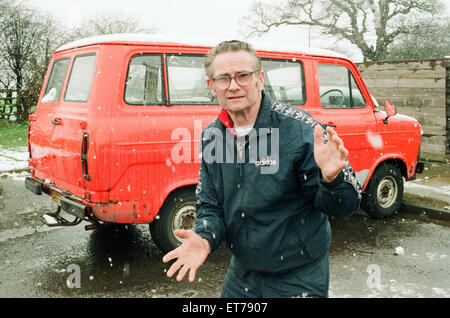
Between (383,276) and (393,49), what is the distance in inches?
845

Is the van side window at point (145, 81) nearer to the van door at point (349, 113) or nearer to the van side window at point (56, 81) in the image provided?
the van side window at point (56, 81)

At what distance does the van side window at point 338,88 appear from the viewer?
18.0 ft

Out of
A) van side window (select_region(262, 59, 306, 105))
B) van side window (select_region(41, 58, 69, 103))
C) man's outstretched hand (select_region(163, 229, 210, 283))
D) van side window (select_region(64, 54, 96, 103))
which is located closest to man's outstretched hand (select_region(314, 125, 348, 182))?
man's outstretched hand (select_region(163, 229, 210, 283))

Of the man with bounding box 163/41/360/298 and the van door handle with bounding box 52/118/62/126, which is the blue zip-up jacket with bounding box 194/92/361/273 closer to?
the man with bounding box 163/41/360/298

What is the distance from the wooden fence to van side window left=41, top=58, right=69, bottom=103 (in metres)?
7.26

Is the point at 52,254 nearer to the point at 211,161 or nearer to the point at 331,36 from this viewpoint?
the point at 211,161

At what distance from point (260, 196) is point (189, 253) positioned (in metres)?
0.41

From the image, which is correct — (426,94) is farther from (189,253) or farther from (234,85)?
(189,253)

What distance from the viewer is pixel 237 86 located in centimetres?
210

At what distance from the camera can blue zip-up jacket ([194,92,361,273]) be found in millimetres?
1972

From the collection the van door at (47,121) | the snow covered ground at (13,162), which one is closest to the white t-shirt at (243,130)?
Result: the van door at (47,121)

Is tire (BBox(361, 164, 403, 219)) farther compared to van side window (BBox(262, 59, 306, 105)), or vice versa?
tire (BBox(361, 164, 403, 219))

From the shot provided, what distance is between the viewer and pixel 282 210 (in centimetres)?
202

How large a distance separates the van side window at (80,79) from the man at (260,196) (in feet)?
8.30
